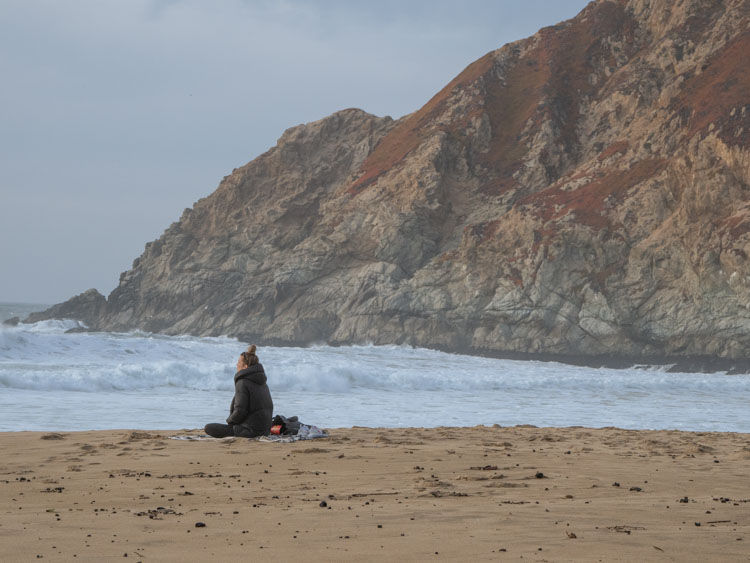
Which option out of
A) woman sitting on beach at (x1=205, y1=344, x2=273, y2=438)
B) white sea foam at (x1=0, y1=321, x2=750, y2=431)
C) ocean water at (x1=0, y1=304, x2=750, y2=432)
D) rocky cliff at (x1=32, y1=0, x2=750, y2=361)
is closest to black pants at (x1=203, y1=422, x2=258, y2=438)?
woman sitting on beach at (x1=205, y1=344, x2=273, y2=438)

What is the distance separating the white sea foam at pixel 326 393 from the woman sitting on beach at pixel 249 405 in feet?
11.0

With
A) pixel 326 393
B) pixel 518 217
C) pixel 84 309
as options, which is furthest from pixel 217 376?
pixel 84 309

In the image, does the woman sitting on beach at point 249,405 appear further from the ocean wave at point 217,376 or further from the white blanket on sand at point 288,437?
the ocean wave at point 217,376

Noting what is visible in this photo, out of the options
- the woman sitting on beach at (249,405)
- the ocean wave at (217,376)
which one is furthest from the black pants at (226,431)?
the ocean wave at (217,376)

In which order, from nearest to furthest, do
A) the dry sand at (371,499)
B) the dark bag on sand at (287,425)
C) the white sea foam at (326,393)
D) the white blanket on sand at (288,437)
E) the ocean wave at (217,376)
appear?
the dry sand at (371,499), the white blanket on sand at (288,437), the dark bag on sand at (287,425), the white sea foam at (326,393), the ocean wave at (217,376)

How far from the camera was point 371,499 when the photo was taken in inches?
228

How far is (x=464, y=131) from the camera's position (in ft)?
209

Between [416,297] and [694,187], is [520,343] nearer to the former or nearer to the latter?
[416,297]

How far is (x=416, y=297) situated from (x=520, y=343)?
9350mm

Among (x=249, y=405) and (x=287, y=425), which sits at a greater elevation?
Answer: (x=249, y=405)

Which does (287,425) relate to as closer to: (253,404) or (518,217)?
(253,404)

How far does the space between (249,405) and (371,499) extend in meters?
4.10

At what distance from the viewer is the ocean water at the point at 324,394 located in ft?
45.0

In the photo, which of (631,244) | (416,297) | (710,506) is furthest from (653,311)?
(710,506)
